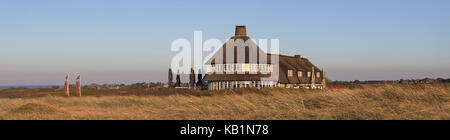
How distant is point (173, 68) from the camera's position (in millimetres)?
56594

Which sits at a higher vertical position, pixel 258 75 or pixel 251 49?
pixel 251 49

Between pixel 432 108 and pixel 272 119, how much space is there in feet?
17.5

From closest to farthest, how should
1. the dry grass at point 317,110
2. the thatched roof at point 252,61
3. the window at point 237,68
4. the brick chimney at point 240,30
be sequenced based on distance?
1. the dry grass at point 317,110
2. the thatched roof at point 252,61
3. the window at point 237,68
4. the brick chimney at point 240,30

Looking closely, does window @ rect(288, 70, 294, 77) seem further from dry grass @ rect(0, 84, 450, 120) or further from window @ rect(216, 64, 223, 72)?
dry grass @ rect(0, 84, 450, 120)

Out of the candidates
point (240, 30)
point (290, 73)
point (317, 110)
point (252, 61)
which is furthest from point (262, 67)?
point (317, 110)

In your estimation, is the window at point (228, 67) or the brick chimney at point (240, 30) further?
the brick chimney at point (240, 30)

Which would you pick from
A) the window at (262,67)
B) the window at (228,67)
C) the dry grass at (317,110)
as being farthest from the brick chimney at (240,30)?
the dry grass at (317,110)

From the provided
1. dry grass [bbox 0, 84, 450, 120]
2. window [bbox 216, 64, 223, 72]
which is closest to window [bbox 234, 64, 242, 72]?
window [bbox 216, 64, 223, 72]

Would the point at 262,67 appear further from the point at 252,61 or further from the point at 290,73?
the point at 290,73

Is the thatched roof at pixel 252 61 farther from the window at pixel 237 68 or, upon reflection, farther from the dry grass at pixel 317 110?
the dry grass at pixel 317 110

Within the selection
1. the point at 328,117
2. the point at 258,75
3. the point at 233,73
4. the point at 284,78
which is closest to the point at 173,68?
the point at 233,73

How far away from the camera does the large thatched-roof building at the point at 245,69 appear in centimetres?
5481
